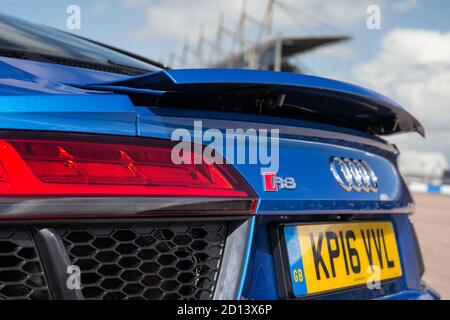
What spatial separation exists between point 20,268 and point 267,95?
0.81 metres

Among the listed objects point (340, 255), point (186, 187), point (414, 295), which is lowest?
point (414, 295)

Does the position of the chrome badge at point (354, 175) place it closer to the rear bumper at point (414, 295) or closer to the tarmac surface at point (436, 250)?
the rear bumper at point (414, 295)

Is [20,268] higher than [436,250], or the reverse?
[20,268]

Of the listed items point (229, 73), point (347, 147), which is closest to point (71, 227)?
point (229, 73)

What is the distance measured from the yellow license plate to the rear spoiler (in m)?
0.38

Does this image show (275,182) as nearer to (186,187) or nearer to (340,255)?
(186,187)

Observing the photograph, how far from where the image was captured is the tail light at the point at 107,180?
40.0 inches

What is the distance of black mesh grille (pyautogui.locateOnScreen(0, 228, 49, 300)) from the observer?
1051 millimetres

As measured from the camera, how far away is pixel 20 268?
1.07 m

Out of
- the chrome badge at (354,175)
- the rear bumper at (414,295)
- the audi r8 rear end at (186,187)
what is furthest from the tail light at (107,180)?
the rear bumper at (414,295)

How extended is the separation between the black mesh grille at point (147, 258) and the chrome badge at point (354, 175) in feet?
1.54

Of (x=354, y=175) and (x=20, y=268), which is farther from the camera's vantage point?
(x=354, y=175)

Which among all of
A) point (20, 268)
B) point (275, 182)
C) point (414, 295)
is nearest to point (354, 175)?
point (275, 182)
